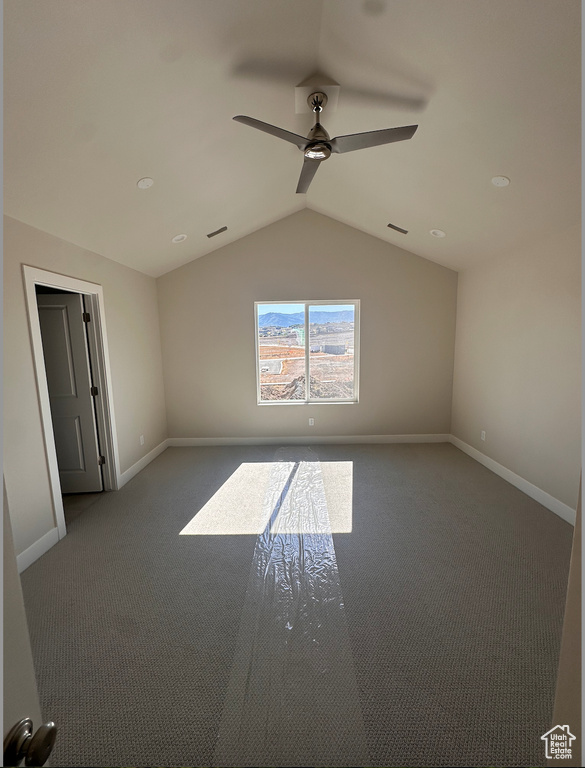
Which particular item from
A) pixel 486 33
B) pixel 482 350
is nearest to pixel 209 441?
pixel 482 350

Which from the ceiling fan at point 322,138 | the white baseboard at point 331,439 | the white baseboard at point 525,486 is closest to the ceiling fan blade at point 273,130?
the ceiling fan at point 322,138

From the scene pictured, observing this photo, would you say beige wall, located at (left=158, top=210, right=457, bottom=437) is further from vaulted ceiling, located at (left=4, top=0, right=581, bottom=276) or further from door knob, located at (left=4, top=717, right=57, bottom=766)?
door knob, located at (left=4, top=717, right=57, bottom=766)

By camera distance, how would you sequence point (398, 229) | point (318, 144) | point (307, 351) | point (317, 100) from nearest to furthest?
point (318, 144) → point (317, 100) → point (398, 229) → point (307, 351)

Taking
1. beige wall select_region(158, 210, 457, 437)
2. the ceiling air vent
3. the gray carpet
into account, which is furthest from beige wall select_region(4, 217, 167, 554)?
the ceiling air vent

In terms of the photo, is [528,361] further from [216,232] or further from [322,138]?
[216,232]

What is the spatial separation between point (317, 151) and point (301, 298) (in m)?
2.63

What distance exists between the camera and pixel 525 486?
139 inches

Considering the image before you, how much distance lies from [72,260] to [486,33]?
10.2 feet

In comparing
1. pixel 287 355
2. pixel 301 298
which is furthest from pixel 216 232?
pixel 287 355

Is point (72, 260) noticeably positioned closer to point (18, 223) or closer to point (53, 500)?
point (18, 223)

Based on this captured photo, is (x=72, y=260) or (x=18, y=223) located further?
(x=72, y=260)

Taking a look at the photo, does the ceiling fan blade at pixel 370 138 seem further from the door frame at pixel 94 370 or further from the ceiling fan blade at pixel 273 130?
the door frame at pixel 94 370

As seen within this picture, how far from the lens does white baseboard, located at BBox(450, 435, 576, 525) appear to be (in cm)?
305

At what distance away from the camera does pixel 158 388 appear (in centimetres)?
482
